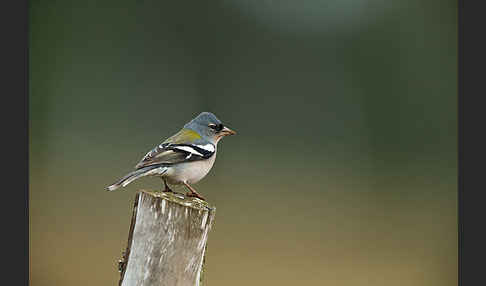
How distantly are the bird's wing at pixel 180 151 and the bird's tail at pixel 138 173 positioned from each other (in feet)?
0.08

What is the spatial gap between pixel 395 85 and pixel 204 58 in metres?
1.81

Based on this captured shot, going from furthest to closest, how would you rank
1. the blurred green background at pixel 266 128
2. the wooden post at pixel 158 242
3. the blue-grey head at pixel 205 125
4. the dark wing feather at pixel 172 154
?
the blurred green background at pixel 266 128, the blue-grey head at pixel 205 125, the dark wing feather at pixel 172 154, the wooden post at pixel 158 242

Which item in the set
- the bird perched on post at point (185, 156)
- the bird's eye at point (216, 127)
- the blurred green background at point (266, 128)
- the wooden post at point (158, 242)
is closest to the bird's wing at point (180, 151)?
the bird perched on post at point (185, 156)

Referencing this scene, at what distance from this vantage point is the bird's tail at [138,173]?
238 cm

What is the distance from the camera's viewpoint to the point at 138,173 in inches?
97.8

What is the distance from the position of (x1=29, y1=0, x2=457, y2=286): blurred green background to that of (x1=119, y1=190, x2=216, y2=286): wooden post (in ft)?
8.52

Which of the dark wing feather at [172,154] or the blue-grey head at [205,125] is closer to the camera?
the dark wing feather at [172,154]

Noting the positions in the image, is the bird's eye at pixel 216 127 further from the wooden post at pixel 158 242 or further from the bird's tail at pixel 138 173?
the wooden post at pixel 158 242

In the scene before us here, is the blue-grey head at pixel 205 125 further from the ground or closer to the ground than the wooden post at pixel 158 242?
further from the ground

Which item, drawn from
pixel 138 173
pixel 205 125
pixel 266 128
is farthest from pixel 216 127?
pixel 266 128

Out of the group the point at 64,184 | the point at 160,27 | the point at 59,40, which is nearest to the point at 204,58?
the point at 160,27

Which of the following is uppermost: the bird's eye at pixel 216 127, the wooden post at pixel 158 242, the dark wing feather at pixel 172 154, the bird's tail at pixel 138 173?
the bird's eye at pixel 216 127

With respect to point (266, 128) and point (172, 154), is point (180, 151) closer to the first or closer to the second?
point (172, 154)

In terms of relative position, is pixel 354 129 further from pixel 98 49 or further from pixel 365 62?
pixel 98 49
